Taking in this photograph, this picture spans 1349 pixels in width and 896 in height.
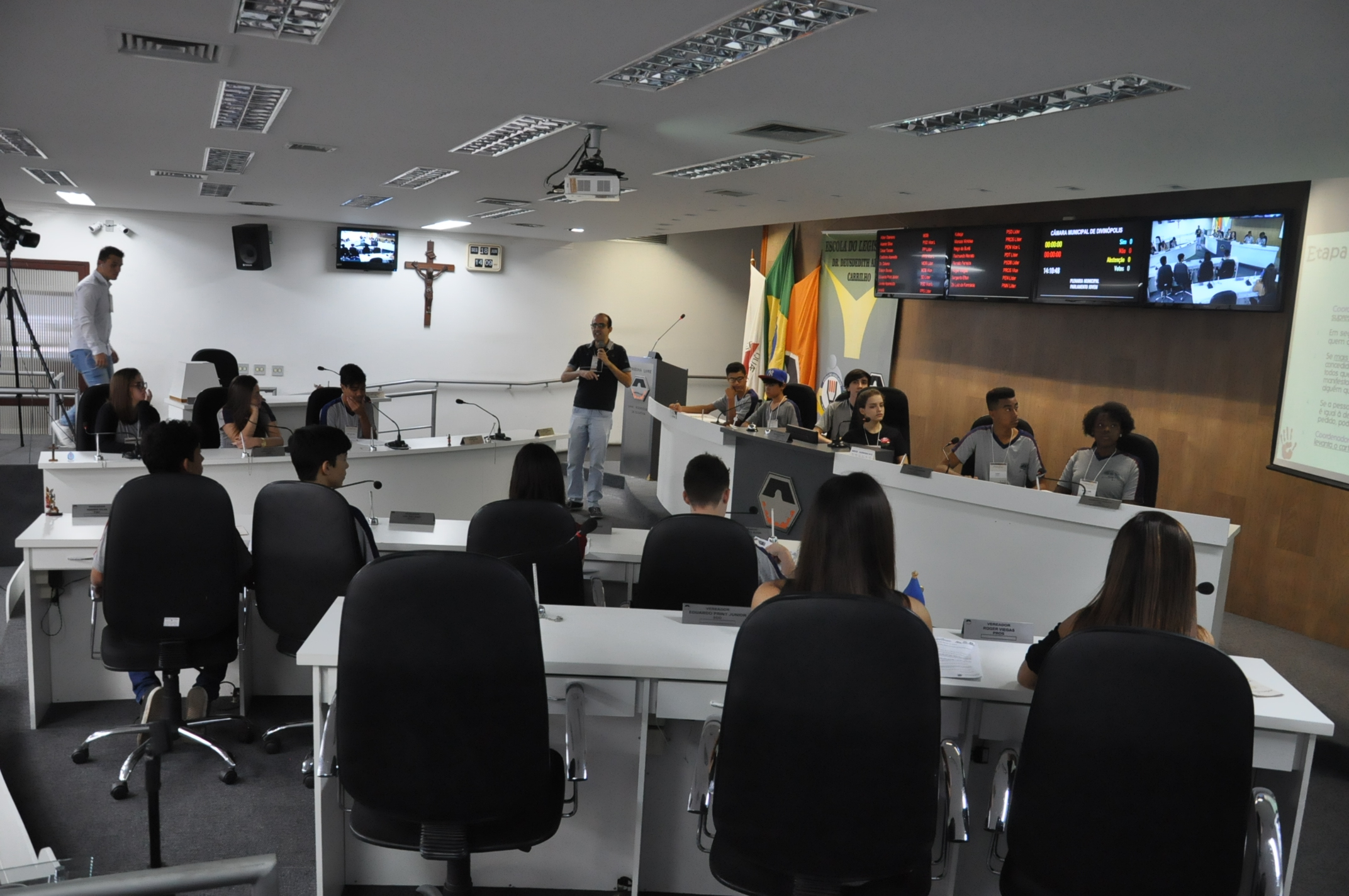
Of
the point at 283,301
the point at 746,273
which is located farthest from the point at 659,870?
the point at 746,273

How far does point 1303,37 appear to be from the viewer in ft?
7.84

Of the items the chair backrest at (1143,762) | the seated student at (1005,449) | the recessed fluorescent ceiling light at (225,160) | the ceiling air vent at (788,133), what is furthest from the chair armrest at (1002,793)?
the recessed fluorescent ceiling light at (225,160)

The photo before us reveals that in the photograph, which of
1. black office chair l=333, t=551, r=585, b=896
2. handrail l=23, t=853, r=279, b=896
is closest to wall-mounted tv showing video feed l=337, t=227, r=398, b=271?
black office chair l=333, t=551, r=585, b=896

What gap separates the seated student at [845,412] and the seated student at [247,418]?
347 cm

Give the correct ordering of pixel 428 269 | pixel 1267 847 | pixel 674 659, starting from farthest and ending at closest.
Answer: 1. pixel 428 269
2. pixel 674 659
3. pixel 1267 847

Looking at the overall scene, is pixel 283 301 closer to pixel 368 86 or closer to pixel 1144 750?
pixel 368 86

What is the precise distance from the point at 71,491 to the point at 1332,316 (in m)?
6.97

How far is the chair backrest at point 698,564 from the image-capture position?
3.08 metres

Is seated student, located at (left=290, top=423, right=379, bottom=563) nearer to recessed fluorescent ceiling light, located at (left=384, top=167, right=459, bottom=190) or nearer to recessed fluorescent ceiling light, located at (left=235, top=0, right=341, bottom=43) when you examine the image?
recessed fluorescent ceiling light, located at (left=235, top=0, right=341, bottom=43)

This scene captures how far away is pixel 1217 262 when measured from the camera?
5863 mm

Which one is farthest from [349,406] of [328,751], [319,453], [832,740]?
[832,740]

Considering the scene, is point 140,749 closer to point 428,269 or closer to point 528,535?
point 528,535

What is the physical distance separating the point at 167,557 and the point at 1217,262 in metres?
5.99

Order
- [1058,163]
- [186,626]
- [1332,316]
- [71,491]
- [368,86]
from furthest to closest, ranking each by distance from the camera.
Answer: [1332,316] < [71,491] < [1058,163] < [368,86] < [186,626]
